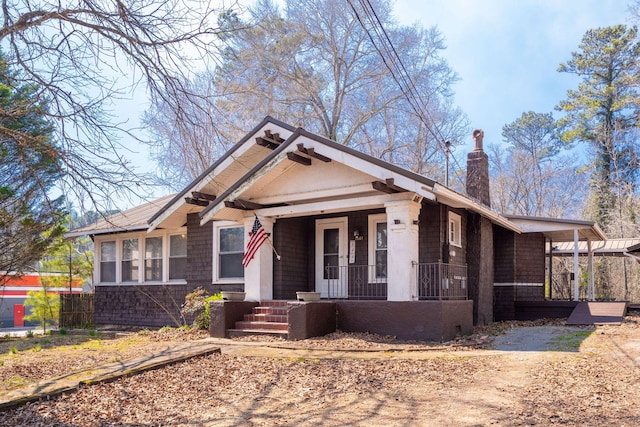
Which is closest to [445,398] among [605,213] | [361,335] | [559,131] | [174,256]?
[361,335]

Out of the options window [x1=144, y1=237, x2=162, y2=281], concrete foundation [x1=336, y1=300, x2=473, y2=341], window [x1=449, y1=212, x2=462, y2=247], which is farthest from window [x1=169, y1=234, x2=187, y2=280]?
window [x1=449, y1=212, x2=462, y2=247]

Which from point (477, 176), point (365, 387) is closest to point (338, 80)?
point (477, 176)

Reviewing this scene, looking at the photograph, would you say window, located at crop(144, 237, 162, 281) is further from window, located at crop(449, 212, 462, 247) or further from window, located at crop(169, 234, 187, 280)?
window, located at crop(449, 212, 462, 247)

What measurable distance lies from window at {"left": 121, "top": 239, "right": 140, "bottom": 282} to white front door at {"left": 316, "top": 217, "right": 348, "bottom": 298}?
631cm

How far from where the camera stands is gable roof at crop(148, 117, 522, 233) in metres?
11.3

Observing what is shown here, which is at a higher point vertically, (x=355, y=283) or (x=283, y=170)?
(x=283, y=170)

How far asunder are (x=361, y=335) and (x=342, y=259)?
299 cm

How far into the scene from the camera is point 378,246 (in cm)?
1388

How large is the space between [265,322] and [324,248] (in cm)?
286

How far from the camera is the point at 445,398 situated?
665 cm

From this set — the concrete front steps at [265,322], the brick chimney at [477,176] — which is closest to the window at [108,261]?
the concrete front steps at [265,322]

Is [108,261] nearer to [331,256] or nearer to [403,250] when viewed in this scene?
[331,256]

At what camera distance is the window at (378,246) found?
45.0 ft

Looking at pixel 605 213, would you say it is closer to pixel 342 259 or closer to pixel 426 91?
pixel 426 91
